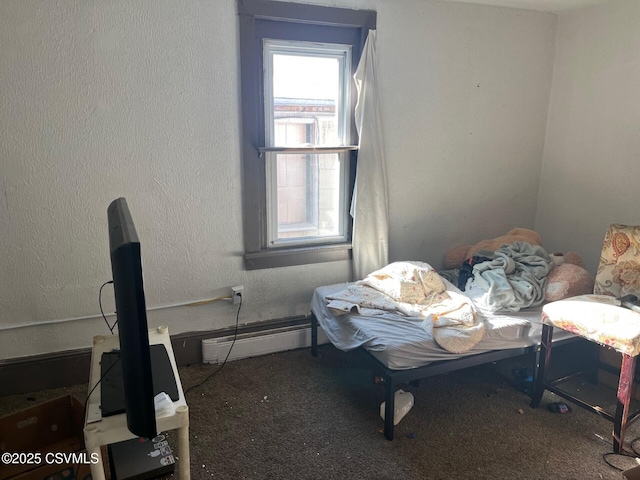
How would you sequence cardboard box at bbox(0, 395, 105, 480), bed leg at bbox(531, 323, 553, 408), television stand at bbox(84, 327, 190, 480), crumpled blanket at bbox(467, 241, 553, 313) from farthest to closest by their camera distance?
crumpled blanket at bbox(467, 241, 553, 313)
bed leg at bbox(531, 323, 553, 408)
cardboard box at bbox(0, 395, 105, 480)
television stand at bbox(84, 327, 190, 480)

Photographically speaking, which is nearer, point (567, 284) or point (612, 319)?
point (612, 319)

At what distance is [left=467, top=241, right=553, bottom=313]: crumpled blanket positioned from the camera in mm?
2500

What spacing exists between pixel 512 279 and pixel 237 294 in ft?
5.14

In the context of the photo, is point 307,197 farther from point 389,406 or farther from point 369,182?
point 389,406

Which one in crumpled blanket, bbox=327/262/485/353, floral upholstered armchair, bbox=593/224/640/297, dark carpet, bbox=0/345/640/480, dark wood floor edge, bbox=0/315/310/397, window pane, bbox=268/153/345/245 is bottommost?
dark carpet, bbox=0/345/640/480

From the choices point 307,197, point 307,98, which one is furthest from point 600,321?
point 307,98

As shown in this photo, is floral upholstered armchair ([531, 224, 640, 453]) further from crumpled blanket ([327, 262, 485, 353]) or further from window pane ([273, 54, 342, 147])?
window pane ([273, 54, 342, 147])

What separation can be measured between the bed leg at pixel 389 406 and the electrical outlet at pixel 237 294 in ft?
3.42

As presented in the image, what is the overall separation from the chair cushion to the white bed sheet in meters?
0.18

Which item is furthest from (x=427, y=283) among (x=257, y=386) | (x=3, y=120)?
(x=3, y=120)

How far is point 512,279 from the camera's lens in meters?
2.62

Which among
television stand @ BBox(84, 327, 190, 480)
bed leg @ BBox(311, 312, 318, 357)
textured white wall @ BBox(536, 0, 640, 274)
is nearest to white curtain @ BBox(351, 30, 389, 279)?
bed leg @ BBox(311, 312, 318, 357)

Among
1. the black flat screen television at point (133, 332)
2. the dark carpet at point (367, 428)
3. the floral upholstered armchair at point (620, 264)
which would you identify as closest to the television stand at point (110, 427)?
the black flat screen television at point (133, 332)

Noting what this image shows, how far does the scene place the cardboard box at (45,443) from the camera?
1599 millimetres
